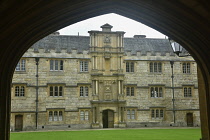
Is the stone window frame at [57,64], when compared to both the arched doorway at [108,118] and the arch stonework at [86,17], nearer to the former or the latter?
the arched doorway at [108,118]

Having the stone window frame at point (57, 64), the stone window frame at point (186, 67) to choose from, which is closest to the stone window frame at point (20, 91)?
the stone window frame at point (57, 64)

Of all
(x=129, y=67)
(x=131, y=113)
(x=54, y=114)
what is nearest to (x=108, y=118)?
(x=131, y=113)

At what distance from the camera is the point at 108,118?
31422 mm

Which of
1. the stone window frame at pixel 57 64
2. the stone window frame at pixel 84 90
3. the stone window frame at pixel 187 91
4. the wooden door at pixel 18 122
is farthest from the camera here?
the stone window frame at pixel 187 91

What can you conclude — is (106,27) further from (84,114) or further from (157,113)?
(157,113)

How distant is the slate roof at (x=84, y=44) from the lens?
104 ft

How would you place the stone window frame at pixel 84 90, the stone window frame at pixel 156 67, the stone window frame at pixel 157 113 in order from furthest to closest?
the stone window frame at pixel 156 67
the stone window frame at pixel 157 113
the stone window frame at pixel 84 90

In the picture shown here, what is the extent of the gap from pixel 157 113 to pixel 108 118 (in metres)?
5.49

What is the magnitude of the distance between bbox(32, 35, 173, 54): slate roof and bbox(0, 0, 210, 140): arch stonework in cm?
2258

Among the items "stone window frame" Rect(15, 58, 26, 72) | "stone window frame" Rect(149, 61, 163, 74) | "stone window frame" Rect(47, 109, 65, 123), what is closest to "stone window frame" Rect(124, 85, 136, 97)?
"stone window frame" Rect(149, 61, 163, 74)

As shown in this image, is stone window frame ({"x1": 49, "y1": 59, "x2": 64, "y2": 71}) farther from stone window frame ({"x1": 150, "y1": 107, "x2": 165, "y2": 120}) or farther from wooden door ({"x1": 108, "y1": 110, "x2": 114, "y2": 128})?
stone window frame ({"x1": 150, "y1": 107, "x2": 165, "y2": 120})

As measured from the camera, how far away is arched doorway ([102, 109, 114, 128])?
31.4m

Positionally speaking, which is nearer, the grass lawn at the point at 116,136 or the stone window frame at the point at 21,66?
the grass lawn at the point at 116,136

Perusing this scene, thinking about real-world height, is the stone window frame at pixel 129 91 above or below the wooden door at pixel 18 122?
above
